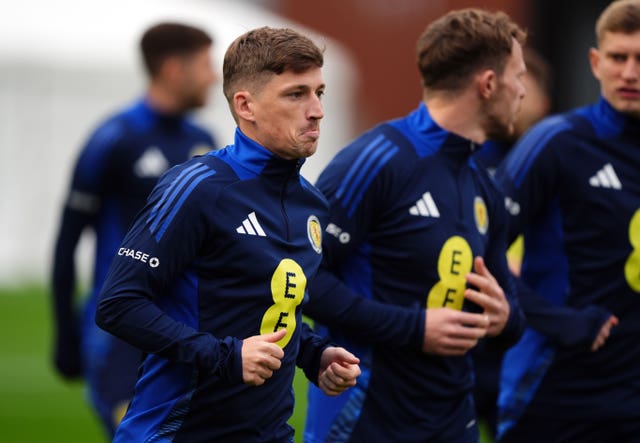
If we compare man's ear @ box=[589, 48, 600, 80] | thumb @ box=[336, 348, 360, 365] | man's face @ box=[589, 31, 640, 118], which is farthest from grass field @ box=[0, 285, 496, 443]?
thumb @ box=[336, 348, 360, 365]

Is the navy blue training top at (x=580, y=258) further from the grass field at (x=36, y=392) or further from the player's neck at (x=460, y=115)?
the grass field at (x=36, y=392)

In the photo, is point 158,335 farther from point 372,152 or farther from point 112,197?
point 112,197

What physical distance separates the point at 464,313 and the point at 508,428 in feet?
3.47

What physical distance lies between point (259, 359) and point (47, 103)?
54.9 ft

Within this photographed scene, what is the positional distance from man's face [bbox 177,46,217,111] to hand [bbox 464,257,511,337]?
2.93 metres

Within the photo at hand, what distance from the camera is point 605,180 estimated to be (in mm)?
5387

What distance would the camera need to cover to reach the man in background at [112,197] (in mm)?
6734

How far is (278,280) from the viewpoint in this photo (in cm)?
399

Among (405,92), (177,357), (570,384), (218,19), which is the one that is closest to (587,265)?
(570,384)

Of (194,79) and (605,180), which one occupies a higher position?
(605,180)

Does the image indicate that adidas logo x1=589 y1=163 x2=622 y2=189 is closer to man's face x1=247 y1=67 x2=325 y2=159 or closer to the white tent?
man's face x1=247 y1=67 x2=325 y2=159

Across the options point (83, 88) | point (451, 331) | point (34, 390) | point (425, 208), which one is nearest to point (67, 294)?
point (425, 208)

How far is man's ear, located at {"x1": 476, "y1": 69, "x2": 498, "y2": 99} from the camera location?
4.87 metres

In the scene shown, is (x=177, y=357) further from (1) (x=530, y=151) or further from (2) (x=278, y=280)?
(1) (x=530, y=151)
